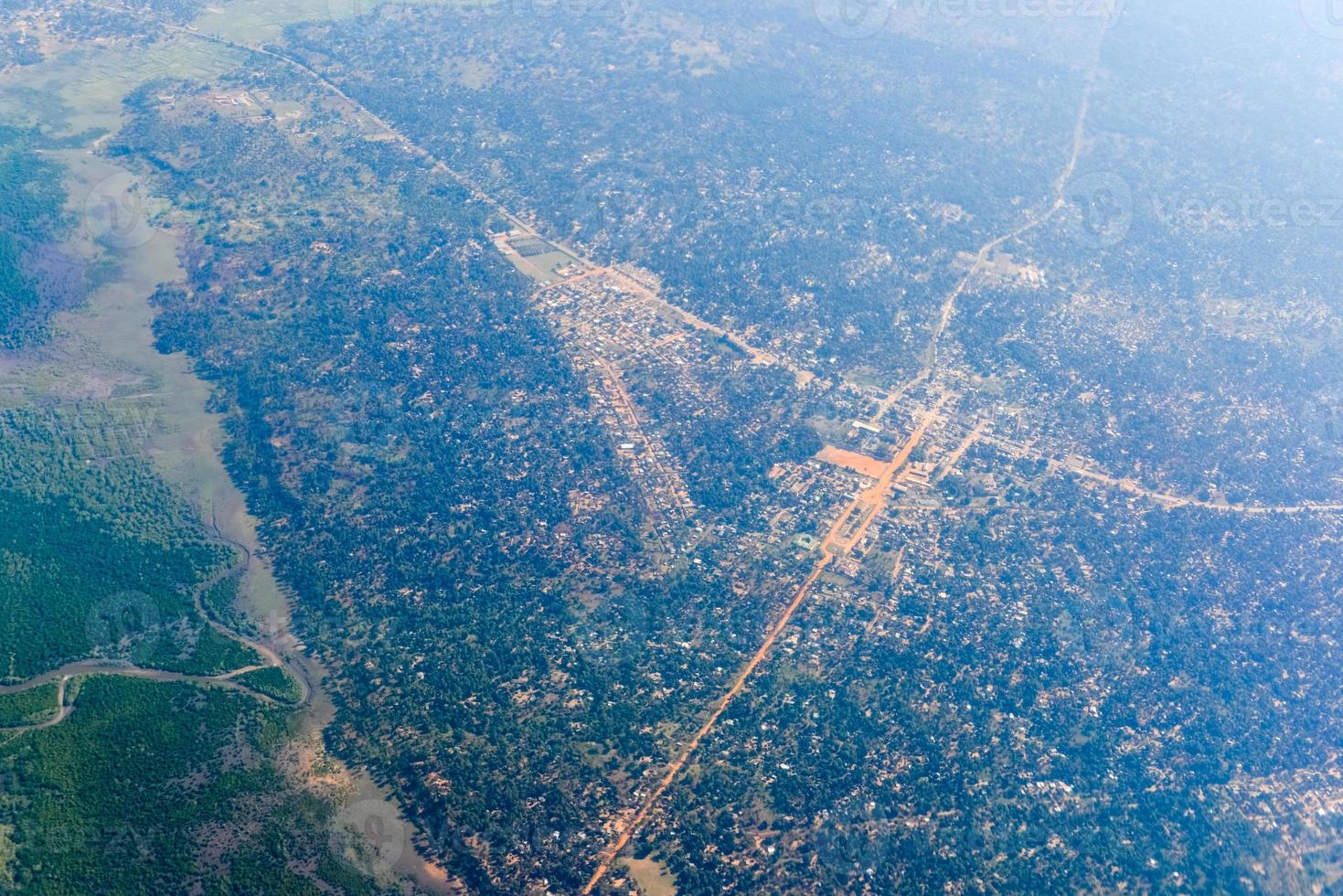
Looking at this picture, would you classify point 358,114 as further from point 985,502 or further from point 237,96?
point 985,502

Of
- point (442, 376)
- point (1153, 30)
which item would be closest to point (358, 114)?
point (442, 376)
